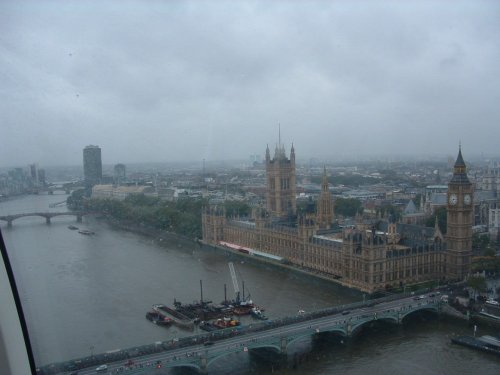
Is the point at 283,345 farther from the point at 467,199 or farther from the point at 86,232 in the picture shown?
the point at 86,232

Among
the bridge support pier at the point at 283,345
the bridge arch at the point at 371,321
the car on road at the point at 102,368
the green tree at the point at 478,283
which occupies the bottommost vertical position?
the bridge arch at the point at 371,321

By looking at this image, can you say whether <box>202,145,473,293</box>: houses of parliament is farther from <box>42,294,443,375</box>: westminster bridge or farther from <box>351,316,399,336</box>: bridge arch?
<box>351,316,399,336</box>: bridge arch

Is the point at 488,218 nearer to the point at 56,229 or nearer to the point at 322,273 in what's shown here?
the point at 322,273

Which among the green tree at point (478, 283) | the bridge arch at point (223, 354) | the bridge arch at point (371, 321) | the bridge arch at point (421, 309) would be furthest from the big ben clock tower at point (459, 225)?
the bridge arch at point (223, 354)

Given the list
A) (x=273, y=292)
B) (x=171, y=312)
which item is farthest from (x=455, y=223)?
(x=171, y=312)

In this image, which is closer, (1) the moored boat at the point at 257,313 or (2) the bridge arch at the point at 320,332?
(2) the bridge arch at the point at 320,332

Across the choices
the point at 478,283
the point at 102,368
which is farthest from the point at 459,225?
the point at 102,368

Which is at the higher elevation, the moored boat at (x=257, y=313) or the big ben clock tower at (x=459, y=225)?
the big ben clock tower at (x=459, y=225)

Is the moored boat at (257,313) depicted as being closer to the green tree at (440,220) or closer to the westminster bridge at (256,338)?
the westminster bridge at (256,338)
